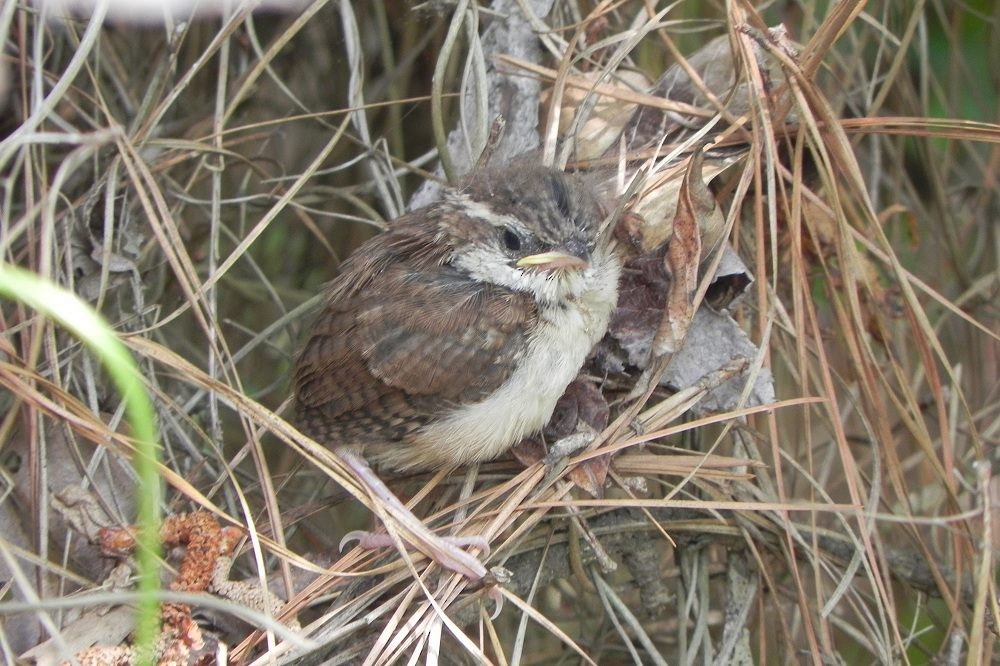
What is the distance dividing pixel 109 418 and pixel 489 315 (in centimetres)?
107

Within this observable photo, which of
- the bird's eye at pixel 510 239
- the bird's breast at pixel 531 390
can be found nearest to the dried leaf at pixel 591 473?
the bird's breast at pixel 531 390

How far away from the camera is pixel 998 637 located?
2.14m

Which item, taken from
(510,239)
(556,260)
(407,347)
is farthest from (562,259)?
(407,347)

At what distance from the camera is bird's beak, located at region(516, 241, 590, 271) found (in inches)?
90.7

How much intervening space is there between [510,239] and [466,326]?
0.26 meters

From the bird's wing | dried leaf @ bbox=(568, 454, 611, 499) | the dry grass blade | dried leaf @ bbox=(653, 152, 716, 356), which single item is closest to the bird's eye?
the bird's wing

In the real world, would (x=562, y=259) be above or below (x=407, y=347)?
above

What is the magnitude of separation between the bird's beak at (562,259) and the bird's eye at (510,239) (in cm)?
6

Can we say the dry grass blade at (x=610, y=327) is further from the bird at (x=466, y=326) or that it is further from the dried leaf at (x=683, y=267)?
the bird at (x=466, y=326)

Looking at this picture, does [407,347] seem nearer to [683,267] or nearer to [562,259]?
[562,259]

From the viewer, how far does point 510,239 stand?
8.00ft

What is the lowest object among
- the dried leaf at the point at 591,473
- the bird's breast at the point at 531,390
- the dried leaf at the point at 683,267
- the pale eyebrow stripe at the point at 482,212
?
the dried leaf at the point at 591,473

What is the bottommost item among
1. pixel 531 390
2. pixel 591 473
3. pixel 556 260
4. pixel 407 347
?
pixel 591 473

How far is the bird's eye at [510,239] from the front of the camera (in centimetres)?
242
